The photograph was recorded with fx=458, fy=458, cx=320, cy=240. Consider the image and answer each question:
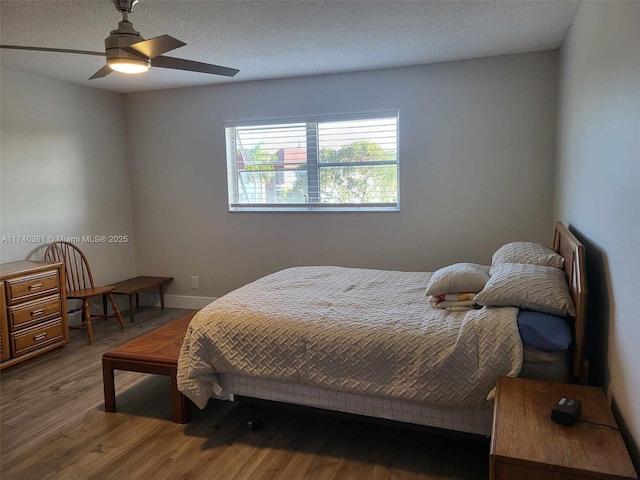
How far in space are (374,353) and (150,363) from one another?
133 centimetres

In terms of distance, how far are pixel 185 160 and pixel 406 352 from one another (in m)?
3.53

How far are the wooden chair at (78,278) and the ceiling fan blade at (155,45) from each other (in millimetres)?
2516

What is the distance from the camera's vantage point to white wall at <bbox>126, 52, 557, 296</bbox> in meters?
3.75

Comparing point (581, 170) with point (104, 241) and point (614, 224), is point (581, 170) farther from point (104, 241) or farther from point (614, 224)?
point (104, 241)

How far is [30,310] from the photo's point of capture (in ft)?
11.4

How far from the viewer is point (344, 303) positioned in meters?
2.64

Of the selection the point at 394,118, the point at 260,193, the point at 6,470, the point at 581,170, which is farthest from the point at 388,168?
the point at 6,470

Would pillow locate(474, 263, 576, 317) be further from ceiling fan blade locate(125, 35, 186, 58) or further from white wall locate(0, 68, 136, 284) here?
white wall locate(0, 68, 136, 284)

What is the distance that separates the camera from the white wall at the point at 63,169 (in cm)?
383

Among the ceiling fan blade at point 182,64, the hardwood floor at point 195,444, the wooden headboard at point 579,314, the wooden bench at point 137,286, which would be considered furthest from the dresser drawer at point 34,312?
the wooden headboard at point 579,314

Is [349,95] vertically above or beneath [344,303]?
above

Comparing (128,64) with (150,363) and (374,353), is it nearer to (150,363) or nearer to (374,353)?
(150,363)

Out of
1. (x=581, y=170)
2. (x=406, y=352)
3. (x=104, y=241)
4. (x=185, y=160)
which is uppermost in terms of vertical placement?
(x=185, y=160)

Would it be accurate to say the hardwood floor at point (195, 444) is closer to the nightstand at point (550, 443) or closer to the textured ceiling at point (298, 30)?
the nightstand at point (550, 443)
